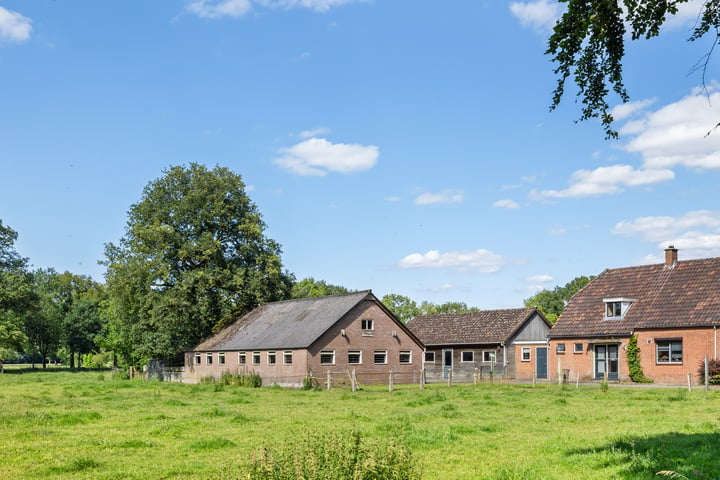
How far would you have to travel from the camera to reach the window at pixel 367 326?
4831 cm

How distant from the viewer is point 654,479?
35.4 feet

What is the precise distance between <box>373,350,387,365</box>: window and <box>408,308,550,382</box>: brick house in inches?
236

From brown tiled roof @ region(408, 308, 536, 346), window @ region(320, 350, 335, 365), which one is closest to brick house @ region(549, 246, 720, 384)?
brown tiled roof @ region(408, 308, 536, 346)

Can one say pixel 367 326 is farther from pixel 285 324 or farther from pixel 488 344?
pixel 488 344

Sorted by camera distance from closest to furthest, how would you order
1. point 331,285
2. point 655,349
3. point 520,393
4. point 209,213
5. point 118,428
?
point 118,428
point 520,393
point 655,349
point 209,213
point 331,285

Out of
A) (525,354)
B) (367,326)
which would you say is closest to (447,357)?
(525,354)

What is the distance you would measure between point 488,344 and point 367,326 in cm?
1189

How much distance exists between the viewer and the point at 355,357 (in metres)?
47.8

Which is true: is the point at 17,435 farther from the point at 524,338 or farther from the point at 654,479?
the point at 524,338

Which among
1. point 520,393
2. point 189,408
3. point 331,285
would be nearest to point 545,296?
point 331,285

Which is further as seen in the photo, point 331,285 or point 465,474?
point 331,285

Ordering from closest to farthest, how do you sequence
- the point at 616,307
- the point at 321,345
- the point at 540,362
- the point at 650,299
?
the point at 650,299 → the point at 321,345 → the point at 616,307 → the point at 540,362

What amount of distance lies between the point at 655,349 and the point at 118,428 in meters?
34.1

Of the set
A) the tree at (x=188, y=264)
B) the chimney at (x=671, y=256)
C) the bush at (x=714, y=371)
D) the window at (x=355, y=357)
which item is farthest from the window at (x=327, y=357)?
the chimney at (x=671, y=256)
